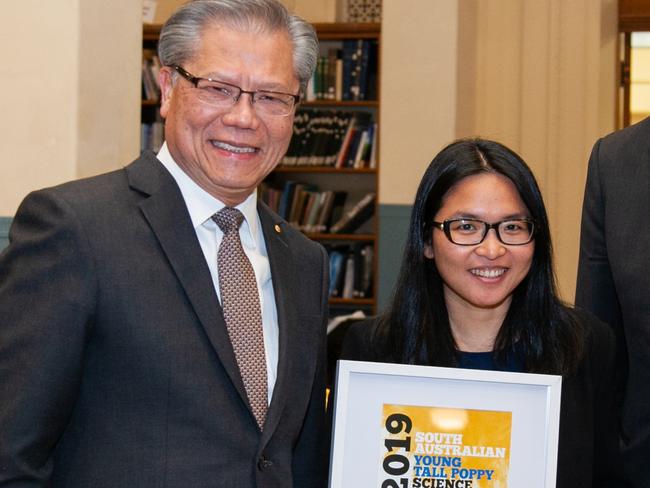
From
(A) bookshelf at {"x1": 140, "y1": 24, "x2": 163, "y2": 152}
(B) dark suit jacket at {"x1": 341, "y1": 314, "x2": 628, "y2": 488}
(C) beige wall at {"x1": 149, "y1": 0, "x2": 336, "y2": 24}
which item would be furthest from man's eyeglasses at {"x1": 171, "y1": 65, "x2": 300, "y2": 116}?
(A) bookshelf at {"x1": 140, "y1": 24, "x2": 163, "y2": 152}

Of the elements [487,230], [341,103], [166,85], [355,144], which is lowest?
[487,230]

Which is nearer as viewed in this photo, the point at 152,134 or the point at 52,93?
the point at 52,93

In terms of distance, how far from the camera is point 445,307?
92.5 inches

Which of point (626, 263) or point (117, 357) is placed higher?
A: point (626, 263)

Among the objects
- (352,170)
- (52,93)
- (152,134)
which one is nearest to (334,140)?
(352,170)

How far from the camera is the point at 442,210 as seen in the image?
89.3 inches

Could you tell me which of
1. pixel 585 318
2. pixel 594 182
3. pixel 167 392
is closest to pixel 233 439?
pixel 167 392

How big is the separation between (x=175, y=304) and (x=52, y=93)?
210 cm

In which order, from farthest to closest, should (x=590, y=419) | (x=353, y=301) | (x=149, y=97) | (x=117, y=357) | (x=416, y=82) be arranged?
(x=149, y=97) → (x=353, y=301) → (x=416, y=82) → (x=590, y=419) → (x=117, y=357)

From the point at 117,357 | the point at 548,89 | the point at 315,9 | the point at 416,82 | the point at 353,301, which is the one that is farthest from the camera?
the point at 315,9

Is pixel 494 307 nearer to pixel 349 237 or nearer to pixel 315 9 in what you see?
pixel 349 237

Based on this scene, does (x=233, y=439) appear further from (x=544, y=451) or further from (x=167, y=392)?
(x=544, y=451)

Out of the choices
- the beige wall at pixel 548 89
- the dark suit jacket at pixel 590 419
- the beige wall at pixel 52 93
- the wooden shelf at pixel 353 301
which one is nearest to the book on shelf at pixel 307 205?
the wooden shelf at pixel 353 301

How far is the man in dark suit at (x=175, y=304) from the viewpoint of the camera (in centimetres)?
179
